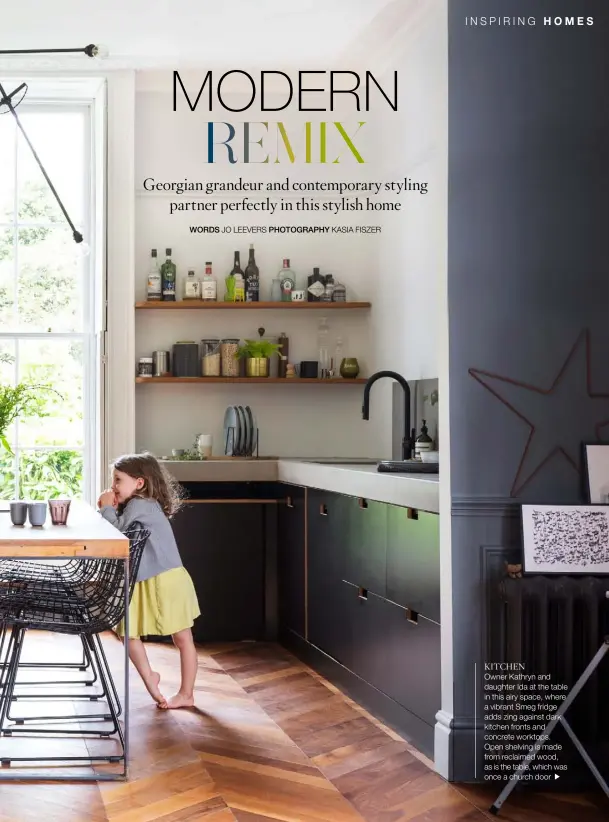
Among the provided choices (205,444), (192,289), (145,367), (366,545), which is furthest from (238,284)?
(366,545)

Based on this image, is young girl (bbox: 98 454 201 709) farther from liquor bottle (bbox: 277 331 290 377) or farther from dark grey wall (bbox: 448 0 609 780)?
liquor bottle (bbox: 277 331 290 377)

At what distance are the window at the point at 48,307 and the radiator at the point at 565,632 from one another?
11.0 feet

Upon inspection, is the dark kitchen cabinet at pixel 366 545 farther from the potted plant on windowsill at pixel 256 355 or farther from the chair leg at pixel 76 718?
the potted plant on windowsill at pixel 256 355

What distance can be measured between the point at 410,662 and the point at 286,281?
2.86 meters

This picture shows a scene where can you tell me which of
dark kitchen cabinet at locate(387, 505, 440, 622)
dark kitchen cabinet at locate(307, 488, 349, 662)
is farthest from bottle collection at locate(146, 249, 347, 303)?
dark kitchen cabinet at locate(387, 505, 440, 622)

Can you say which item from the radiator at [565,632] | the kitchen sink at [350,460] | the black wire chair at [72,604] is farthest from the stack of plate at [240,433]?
the radiator at [565,632]

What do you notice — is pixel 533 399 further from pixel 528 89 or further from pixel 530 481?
pixel 528 89

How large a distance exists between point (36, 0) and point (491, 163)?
9.08ft

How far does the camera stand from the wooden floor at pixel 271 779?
2.77 m

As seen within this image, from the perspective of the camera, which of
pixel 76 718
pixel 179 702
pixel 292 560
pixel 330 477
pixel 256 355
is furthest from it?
pixel 256 355

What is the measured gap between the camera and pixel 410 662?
3422mm

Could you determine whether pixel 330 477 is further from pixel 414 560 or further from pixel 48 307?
pixel 48 307

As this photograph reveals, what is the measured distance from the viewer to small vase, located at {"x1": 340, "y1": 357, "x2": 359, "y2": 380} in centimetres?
577

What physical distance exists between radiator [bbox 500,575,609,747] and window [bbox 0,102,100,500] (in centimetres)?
336
